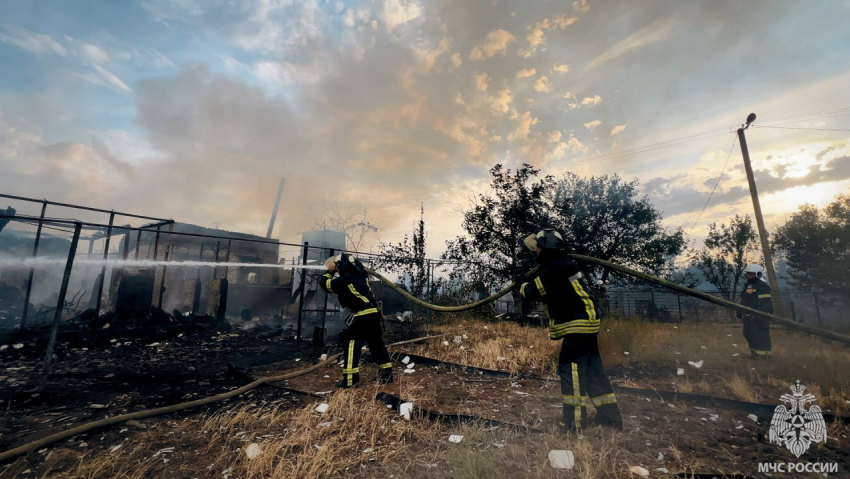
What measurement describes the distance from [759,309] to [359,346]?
7658 mm

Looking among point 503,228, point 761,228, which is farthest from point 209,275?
point 761,228

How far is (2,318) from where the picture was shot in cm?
1023

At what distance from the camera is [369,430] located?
10.8 ft

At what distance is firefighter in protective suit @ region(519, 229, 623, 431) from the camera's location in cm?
324

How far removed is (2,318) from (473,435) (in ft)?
50.1

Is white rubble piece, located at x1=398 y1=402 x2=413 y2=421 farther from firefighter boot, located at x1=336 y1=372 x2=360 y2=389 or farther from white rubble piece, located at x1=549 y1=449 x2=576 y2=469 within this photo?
white rubble piece, located at x1=549 y1=449 x2=576 y2=469

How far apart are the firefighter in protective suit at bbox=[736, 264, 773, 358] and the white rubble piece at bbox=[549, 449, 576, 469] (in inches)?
213

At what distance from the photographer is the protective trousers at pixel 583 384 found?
10.5 feet

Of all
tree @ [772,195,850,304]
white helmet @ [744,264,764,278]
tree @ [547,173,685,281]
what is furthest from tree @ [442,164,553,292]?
tree @ [772,195,850,304]

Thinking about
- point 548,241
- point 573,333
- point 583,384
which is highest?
point 548,241

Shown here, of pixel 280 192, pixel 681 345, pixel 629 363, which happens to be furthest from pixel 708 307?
pixel 280 192

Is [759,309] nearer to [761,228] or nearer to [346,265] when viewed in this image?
[761,228]

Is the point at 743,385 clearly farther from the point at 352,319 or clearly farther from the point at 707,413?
the point at 352,319

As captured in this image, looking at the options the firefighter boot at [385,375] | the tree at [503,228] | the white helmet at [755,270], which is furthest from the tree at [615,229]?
the firefighter boot at [385,375]
